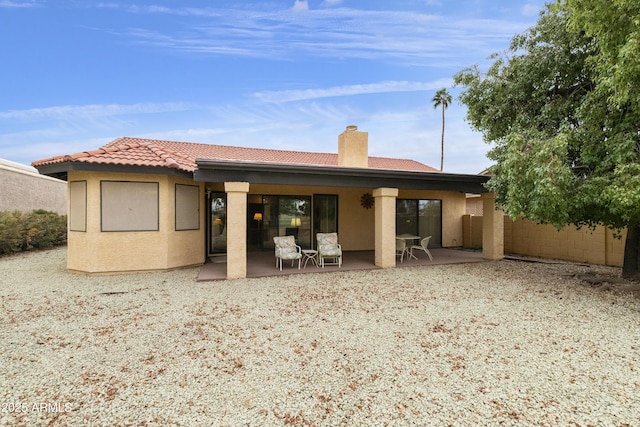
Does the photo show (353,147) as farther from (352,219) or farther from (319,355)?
(319,355)

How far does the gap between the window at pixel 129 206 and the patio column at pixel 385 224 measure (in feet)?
20.7

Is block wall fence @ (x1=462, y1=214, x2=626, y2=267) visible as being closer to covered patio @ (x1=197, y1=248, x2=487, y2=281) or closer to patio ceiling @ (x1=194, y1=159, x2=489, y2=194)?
covered patio @ (x1=197, y1=248, x2=487, y2=281)

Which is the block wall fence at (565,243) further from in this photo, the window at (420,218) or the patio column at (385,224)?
the patio column at (385,224)

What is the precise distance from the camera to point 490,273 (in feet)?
27.8

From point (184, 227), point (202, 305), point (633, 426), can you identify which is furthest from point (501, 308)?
point (184, 227)

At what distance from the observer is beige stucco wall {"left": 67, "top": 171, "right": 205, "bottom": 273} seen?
7938 millimetres

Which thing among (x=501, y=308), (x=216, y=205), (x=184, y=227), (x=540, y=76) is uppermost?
(x=540, y=76)

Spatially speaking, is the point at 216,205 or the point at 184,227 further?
the point at 216,205

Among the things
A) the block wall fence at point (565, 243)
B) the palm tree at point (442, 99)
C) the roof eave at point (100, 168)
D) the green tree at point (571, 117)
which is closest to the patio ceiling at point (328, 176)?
the green tree at point (571, 117)

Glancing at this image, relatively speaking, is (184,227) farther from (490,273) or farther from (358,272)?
(490,273)

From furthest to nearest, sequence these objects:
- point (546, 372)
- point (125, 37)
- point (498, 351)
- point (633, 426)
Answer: point (125, 37) → point (498, 351) → point (546, 372) → point (633, 426)

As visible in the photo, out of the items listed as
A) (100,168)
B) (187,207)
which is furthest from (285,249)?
(100,168)

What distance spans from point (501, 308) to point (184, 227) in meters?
8.17

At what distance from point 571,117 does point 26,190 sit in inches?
914
